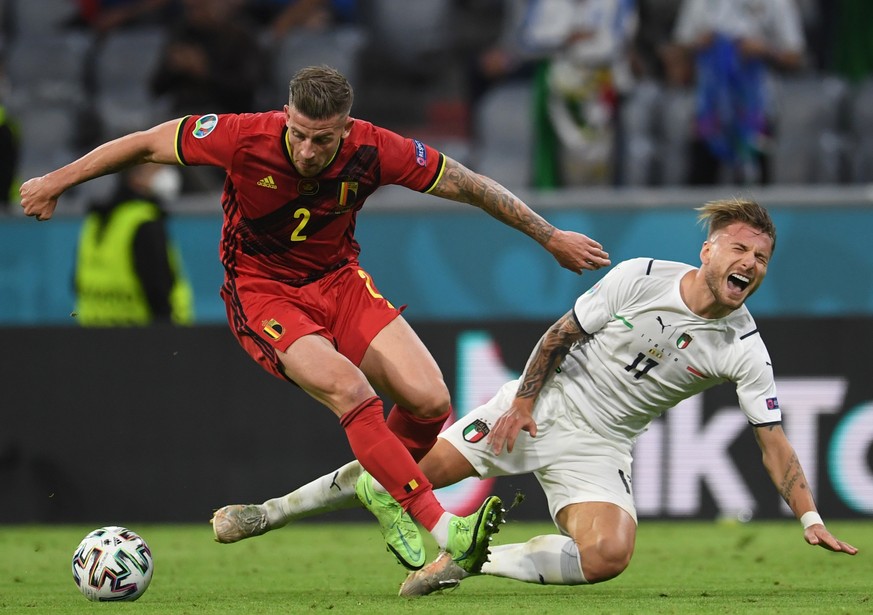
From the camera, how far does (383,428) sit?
238 inches

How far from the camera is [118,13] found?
13656mm

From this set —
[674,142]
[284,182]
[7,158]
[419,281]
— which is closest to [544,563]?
[284,182]

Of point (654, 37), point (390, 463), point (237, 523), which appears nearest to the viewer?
point (390, 463)

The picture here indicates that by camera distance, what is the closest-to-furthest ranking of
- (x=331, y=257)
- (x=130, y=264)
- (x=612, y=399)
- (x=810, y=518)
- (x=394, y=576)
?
(x=810, y=518) → (x=612, y=399) → (x=331, y=257) → (x=394, y=576) → (x=130, y=264)

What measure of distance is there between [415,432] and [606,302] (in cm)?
103

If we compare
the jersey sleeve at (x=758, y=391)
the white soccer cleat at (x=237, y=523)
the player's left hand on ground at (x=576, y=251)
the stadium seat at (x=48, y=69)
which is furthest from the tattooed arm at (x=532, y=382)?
the stadium seat at (x=48, y=69)

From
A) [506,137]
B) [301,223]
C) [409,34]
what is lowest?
[506,137]

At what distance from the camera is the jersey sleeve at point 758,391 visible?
5.96 metres

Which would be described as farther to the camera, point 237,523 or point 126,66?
point 126,66

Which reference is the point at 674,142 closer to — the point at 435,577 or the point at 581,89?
the point at 581,89

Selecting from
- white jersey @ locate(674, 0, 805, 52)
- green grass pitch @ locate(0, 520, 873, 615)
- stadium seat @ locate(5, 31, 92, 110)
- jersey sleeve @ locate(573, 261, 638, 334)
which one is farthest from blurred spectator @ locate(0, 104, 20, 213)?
jersey sleeve @ locate(573, 261, 638, 334)

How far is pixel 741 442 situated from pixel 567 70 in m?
3.35

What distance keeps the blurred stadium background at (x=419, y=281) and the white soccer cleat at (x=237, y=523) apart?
9.25ft

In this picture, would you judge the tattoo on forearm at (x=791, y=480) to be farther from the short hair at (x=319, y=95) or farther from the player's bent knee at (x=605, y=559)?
the short hair at (x=319, y=95)
